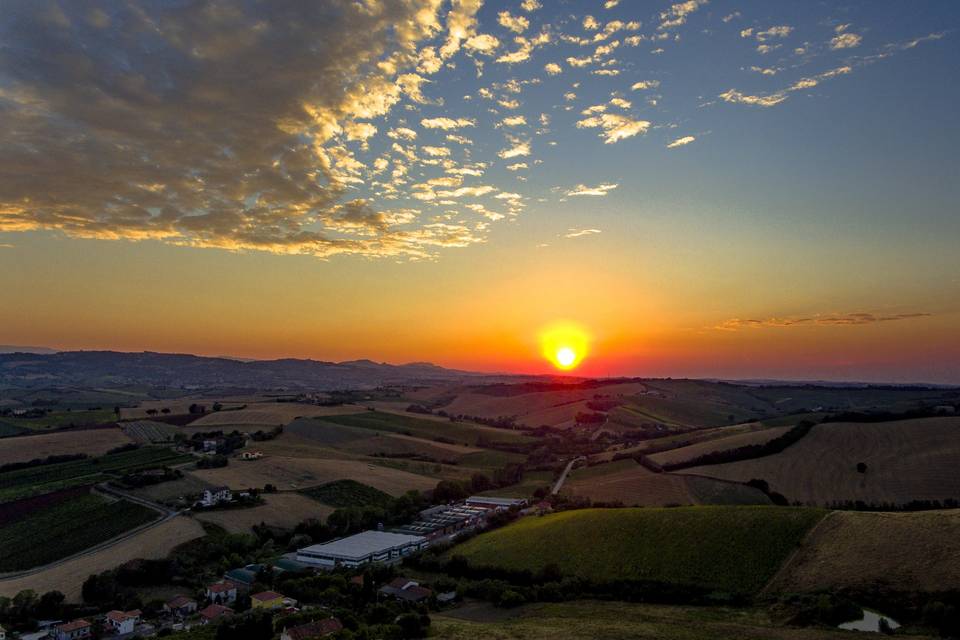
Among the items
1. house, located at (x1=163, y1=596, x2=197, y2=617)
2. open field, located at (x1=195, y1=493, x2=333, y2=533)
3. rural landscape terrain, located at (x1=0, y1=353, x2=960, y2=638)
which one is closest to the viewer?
rural landscape terrain, located at (x1=0, y1=353, x2=960, y2=638)

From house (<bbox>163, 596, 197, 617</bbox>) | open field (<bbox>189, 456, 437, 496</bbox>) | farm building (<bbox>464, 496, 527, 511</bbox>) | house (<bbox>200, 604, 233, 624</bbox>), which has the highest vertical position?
open field (<bbox>189, 456, 437, 496</bbox>)

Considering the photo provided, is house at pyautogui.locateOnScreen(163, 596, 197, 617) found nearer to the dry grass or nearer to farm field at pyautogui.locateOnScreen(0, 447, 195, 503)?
farm field at pyautogui.locateOnScreen(0, 447, 195, 503)

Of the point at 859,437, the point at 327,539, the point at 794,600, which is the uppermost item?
the point at 859,437

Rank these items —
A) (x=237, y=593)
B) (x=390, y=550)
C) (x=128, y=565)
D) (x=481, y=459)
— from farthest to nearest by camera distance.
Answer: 1. (x=481, y=459)
2. (x=390, y=550)
3. (x=128, y=565)
4. (x=237, y=593)

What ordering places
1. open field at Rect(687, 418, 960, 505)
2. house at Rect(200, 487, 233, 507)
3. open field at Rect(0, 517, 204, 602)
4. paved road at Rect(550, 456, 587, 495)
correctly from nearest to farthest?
open field at Rect(0, 517, 204, 602) < open field at Rect(687, 418, 960, 505) < house at Rect(200, 487, 233, 507) < paved road at Rect(550, 456, 587, 495)

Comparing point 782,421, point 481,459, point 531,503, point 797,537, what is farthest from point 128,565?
point 782,421

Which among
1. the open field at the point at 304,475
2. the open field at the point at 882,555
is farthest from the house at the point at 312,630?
the open field at the point at 304,475

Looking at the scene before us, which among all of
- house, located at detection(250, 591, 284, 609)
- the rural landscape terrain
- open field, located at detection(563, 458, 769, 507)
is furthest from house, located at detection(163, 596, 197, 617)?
open field, located at detection(563, 458, 769, 507)

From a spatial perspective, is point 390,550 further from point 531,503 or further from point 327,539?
point 531,503
